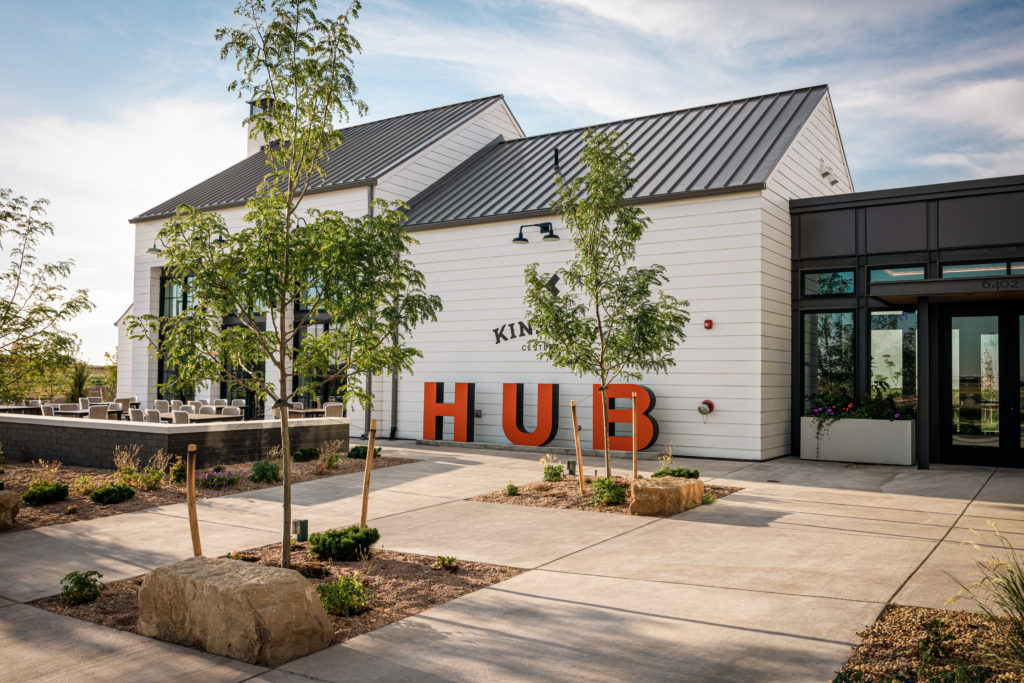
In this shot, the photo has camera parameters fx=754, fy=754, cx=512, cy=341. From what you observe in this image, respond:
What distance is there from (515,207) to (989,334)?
10.3 meters

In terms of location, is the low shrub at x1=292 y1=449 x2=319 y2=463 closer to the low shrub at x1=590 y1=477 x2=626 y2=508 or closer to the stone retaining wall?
the stone retaining wall

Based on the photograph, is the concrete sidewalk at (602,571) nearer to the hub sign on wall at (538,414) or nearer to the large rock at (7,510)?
the large rock at (7,510)

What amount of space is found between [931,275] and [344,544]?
12.8m

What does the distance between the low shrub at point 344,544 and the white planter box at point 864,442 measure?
35.4 ft

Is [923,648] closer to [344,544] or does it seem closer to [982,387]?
[344,544]

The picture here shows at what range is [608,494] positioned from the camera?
10.5 metres

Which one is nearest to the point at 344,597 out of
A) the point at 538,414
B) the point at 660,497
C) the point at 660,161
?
the point at 660,497

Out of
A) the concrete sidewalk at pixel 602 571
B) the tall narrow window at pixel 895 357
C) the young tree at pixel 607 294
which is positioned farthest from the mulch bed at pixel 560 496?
the tall narrow window at pixel 895 357

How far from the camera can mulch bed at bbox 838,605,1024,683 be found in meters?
4.29

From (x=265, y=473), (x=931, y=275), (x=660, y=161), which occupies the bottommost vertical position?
(x=265, y=473)

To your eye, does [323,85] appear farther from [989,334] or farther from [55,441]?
[989,334]

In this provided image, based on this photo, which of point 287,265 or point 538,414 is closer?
point 287,265

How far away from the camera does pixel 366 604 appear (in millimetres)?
6062

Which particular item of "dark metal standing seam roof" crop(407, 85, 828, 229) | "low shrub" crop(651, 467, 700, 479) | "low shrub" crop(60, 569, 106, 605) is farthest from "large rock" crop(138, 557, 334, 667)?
"dark metal standing seam roof" crop(407, 85, 828, 229)
